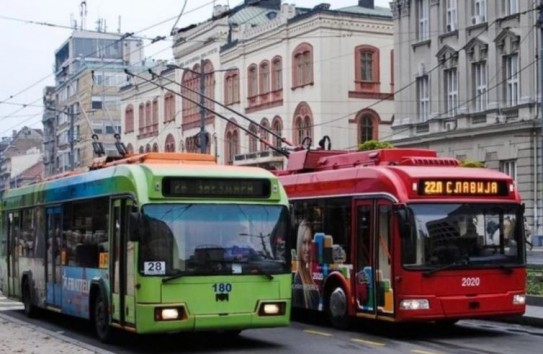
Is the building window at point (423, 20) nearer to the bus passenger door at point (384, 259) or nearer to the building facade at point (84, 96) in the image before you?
the bus passenger door at point (384, 259)

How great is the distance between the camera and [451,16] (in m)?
47.7

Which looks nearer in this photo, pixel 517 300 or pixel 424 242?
pixel 424 242

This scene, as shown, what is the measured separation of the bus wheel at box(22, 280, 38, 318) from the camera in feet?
71.2

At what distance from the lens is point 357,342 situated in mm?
16359

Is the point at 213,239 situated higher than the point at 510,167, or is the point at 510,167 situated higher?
the point at 510,167

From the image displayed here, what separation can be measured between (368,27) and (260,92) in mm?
7925

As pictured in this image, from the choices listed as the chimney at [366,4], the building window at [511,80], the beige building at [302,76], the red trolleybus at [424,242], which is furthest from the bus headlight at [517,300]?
the chimney at [366,4]

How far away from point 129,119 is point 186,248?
67.4 meters

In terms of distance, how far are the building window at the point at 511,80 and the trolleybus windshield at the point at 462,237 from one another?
27.5 m

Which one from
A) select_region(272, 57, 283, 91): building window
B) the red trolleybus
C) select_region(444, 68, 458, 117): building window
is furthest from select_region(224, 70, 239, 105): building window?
the red trolleybus

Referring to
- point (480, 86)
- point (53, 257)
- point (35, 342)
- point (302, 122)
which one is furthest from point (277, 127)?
point (35, 342)

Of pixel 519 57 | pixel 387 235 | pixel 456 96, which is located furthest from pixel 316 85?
pixel 387 235

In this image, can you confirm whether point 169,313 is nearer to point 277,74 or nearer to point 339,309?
point 339,309

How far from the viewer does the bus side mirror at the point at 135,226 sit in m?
14.6
